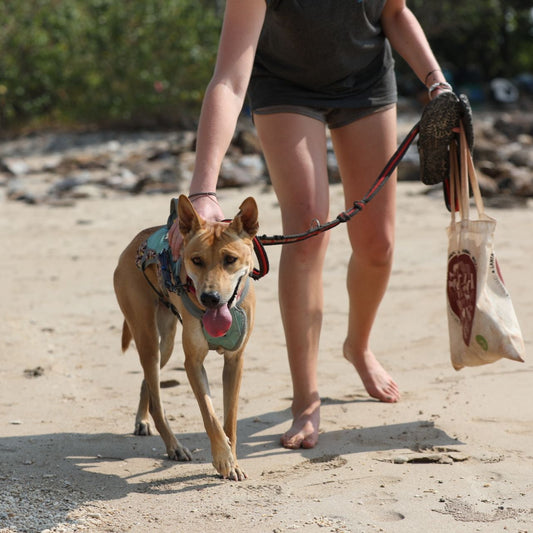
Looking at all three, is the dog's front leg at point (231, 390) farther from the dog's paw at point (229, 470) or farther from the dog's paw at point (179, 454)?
the dog's paw at point (179, 454)

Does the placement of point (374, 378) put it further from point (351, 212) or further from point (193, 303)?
point (193, 303)

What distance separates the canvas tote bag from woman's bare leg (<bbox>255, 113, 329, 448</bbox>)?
0.63 meters

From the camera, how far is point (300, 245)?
4.08m

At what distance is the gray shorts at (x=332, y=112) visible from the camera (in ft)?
13.3

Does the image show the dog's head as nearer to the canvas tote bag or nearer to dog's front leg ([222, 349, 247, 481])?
dog's front leg ([222, 349, 247, 481])

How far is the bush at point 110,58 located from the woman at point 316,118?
13694 mm

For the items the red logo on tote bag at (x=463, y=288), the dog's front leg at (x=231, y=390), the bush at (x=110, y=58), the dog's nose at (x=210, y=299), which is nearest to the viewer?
the dog's nose at (x=210, y=299)

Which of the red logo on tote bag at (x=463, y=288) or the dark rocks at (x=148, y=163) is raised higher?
the dark rocks at (x=148, y=163)

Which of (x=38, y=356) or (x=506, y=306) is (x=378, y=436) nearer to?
(x=506, y=306)

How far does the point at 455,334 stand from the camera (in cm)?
396

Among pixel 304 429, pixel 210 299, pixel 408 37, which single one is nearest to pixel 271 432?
pixel 304 429

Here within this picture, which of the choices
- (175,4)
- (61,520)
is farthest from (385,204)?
(175,4)

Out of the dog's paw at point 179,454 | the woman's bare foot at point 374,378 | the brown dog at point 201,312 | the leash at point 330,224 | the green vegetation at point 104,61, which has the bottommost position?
the dog's paw at point 179,454

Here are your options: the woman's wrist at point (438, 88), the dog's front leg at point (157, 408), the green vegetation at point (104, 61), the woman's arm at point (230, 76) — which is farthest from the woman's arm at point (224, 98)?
the green vegetation at point (104, 61)
